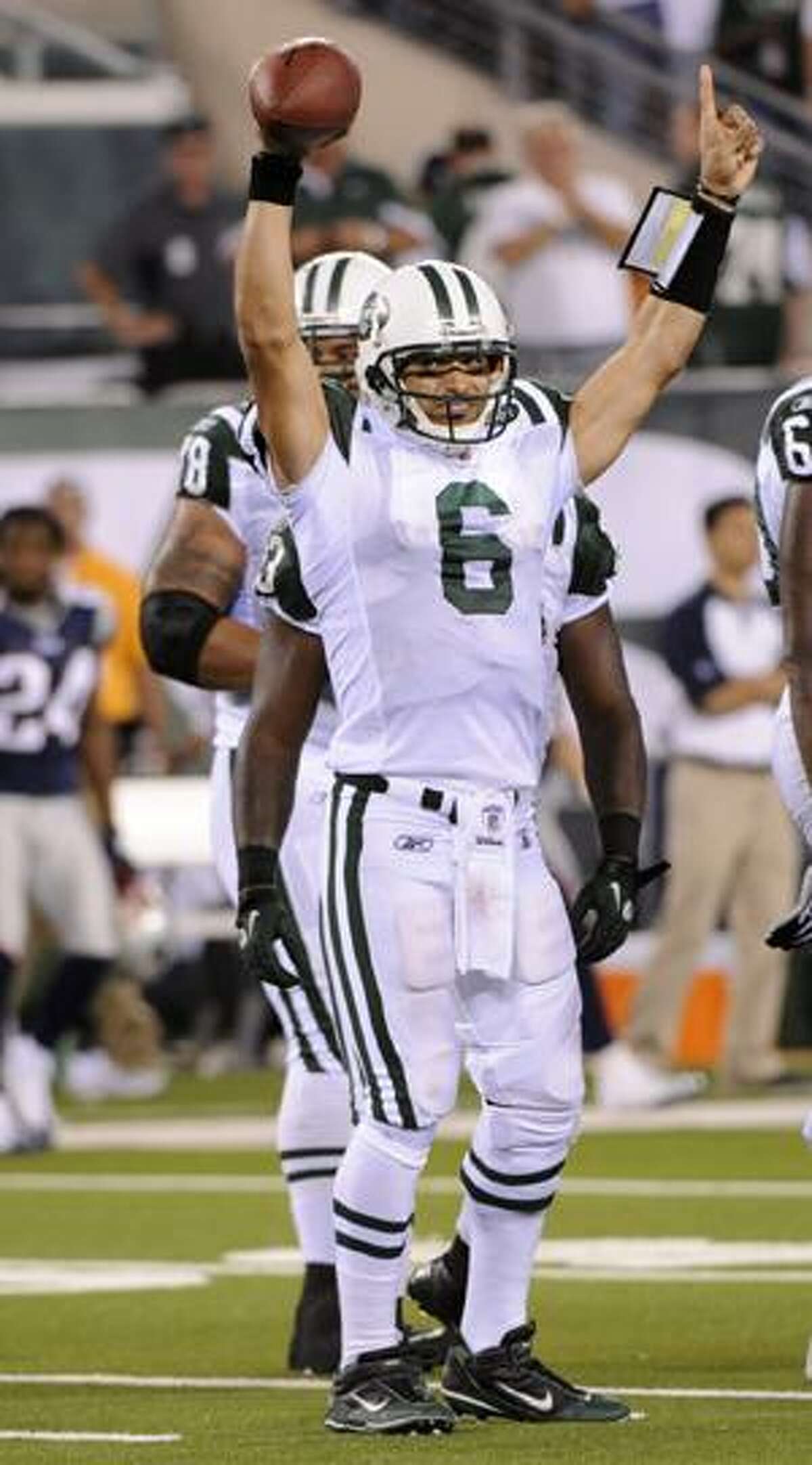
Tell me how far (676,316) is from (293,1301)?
9.54ft

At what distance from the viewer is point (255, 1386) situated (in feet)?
26.9

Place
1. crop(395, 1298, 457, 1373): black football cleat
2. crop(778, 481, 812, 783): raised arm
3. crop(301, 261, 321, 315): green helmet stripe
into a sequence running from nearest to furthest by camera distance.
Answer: crop(778, 481, 812, 783): raised arm → crop(395, 1298, 457, 1373): black football cleat → crop(301, 261, 321, 315): green helmet stripe

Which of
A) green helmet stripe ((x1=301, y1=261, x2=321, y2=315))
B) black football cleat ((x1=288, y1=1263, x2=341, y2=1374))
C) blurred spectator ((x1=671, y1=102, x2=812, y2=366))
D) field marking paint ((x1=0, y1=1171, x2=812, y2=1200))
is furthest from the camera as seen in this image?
blurred spectator ((x1=671, y1=102, x2=812, y2=366))

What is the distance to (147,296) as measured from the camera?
1872 cm

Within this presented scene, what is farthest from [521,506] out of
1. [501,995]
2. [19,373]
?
[19,373]

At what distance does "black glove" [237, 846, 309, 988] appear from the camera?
7.52 meters

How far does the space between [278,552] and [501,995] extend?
2.65 ft

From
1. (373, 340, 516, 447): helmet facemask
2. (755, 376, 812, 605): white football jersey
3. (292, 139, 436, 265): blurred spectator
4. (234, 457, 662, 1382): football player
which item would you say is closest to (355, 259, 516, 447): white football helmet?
(373, 340, 516, 447): helmet facemask

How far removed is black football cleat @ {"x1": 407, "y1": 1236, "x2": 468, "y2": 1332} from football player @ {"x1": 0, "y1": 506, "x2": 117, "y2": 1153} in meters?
5.76

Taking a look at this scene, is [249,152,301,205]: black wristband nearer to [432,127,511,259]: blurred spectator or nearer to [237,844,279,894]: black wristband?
[237,844,279,894]: black wristband

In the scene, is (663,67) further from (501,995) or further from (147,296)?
(501,995)

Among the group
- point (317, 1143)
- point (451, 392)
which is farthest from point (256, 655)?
point (451, 392)

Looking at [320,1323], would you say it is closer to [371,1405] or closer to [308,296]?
[371,1405]

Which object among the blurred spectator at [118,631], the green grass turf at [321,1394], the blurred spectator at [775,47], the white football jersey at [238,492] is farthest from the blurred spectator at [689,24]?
the white football jersey at [238,492]
